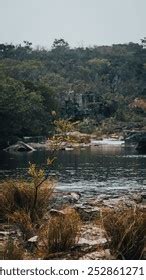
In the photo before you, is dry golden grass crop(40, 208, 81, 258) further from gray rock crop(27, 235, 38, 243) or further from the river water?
the river water

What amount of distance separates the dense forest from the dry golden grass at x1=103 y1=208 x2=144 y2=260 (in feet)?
244

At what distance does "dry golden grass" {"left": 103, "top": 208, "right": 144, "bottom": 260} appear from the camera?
1155 cm

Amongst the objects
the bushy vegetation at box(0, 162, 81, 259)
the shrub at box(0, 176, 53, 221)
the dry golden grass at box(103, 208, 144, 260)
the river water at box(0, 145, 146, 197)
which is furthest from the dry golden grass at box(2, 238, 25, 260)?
the river water at box(0, 145, 146, 197)

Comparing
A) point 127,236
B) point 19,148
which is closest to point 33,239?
point 127,236

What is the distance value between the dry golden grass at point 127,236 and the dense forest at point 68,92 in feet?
244

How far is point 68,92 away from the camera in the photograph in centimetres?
14138

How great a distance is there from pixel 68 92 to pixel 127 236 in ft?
428

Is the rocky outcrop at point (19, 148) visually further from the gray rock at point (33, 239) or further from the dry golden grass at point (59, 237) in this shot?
the dry golden grass at point (59, 237)

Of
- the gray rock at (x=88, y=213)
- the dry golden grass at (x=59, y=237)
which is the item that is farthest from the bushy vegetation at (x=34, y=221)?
the gray rock at (x=88, y=213)

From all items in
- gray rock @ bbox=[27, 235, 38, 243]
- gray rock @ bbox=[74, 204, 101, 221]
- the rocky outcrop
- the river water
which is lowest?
the rocky outcrop

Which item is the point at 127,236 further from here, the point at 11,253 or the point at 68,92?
the point at 68,92

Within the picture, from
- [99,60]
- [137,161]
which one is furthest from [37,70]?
[137,161]
